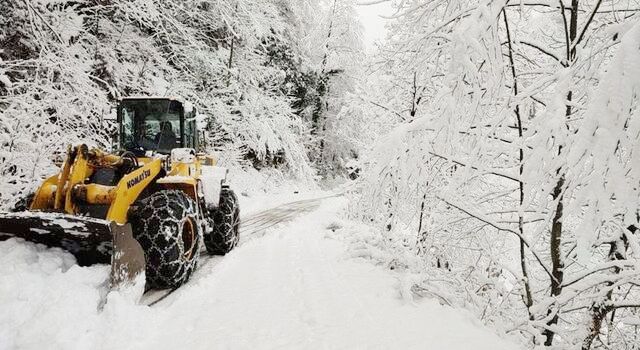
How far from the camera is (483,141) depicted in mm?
2381

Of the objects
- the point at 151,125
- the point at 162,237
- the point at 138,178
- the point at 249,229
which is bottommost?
Answer: the point at 249,229

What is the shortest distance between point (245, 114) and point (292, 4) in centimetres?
831

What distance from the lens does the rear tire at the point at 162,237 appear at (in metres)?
4.64

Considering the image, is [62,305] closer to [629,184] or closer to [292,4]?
[629,184]

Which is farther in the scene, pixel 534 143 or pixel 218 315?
pixel 218 315

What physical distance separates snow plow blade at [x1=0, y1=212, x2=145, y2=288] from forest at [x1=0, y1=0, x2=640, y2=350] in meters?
2.21

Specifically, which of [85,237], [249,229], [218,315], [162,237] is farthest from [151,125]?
[218,315]

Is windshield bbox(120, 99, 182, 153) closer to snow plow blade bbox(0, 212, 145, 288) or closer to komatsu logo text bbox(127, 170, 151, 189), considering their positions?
komatsu logo text bbox(127, 170, 151, 189)

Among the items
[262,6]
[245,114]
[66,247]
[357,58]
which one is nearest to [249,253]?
[66,247]

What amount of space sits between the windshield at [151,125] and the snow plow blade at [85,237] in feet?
8.74

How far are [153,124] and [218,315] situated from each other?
154 inches

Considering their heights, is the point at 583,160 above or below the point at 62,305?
above

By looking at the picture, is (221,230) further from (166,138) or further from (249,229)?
(249,229)

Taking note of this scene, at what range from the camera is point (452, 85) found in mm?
2184
